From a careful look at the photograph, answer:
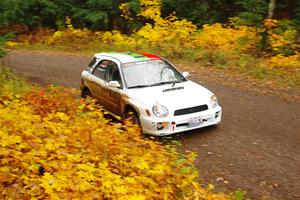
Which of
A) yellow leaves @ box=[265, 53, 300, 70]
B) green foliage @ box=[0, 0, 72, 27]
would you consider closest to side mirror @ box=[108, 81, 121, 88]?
yellow leaves @ box=[265, 53, 300, 70]

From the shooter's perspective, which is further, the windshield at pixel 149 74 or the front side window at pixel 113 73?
the front side window at pixel 113 73

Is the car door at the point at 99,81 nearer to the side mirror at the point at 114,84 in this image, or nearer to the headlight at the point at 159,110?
the side mirror at the point at 114,84

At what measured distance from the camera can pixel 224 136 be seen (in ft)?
28.7

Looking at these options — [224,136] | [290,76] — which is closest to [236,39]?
[290,76]

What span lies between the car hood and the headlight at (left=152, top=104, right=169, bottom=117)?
8 centimetres

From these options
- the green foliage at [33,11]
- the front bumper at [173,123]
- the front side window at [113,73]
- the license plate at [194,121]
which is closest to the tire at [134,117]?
the front bumper at [173,123]

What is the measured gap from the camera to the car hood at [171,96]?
27.7ft

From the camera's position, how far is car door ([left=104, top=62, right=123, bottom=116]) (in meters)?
9.39

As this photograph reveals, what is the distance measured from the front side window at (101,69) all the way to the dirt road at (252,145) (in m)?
2.89

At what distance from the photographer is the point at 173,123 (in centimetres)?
833

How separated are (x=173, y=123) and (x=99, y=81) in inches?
114

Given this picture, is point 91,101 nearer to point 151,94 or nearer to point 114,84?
point 114,84

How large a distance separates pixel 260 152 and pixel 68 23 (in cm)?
1902

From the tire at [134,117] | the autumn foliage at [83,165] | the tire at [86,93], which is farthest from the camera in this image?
the tire at [86,93]
